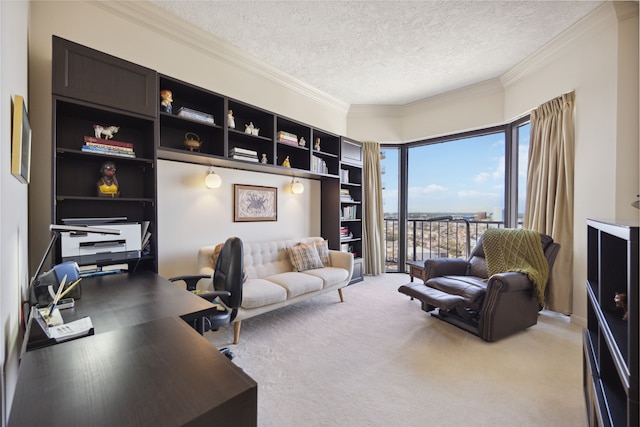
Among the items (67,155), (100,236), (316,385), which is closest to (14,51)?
(67,155)

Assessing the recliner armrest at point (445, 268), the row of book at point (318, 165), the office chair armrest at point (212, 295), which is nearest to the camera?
the office chair armrest at point (212, 295)

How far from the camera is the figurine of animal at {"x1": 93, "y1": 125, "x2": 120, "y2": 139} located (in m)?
2.08

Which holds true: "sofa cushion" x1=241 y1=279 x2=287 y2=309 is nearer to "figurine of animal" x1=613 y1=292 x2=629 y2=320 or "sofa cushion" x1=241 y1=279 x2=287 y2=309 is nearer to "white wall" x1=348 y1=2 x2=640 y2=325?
"figurine of animal" x1=613 y1=292 x2=629 y2=320

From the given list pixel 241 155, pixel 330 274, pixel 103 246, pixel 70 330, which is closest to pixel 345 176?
pixel 330 274

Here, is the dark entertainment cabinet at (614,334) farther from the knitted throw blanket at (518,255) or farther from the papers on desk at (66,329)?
the papers on desk at (66,329)

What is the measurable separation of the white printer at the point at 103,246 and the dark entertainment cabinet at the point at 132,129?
0.11 m

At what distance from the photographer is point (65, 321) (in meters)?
1.19

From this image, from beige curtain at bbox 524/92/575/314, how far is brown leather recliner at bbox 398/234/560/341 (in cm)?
34

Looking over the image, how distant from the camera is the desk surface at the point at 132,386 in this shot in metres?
0.60

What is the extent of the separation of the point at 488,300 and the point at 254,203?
2690mm

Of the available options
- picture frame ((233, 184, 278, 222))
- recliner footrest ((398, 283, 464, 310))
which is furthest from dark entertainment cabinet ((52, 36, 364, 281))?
recliner footrest ((398, 283, 464, 310))

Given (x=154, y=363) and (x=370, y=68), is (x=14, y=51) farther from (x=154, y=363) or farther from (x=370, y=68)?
(x=370, y=68)

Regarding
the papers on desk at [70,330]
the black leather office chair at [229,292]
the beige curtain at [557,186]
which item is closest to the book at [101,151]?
the black leather office chair at [229,292]

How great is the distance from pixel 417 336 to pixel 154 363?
2.30 meters
